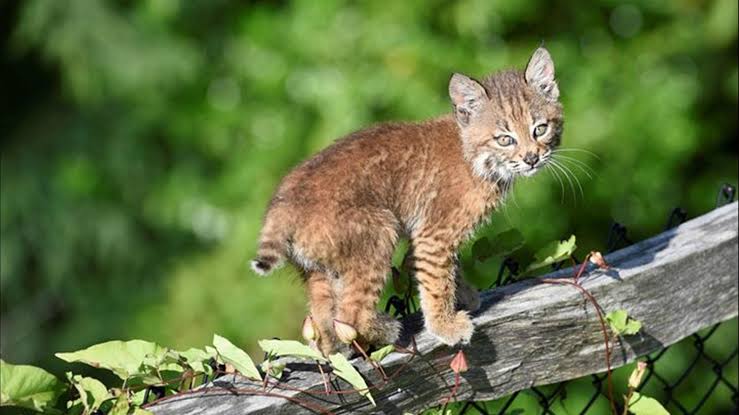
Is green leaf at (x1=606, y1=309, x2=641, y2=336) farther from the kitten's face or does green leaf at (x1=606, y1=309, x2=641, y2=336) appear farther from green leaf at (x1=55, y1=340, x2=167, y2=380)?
green leaf at (x1=55, y1=340, x2=167, y2=380)

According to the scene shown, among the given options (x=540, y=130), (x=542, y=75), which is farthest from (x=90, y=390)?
(x=542, y=75)

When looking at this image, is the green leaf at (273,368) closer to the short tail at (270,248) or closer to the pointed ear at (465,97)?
the short tail at (270,248)

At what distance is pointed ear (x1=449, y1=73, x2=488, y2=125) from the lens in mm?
3373

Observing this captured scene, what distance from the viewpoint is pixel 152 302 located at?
730cm

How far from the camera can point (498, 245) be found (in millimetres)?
3041

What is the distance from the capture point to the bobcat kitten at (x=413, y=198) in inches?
112

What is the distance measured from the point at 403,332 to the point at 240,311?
12.6 ft

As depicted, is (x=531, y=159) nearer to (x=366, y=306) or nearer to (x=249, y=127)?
(x=366, y=306)

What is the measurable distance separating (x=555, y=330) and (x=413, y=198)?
0.53 meters

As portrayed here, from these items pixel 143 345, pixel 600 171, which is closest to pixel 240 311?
pixel 600 171

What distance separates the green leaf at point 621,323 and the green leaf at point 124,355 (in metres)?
1.13

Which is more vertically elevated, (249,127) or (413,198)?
(249,127)

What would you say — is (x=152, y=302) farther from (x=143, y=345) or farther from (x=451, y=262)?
(x=143, y=345)

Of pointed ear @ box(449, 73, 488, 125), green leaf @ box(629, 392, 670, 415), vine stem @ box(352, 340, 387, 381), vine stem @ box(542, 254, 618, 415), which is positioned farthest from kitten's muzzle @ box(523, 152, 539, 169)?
vine stem @ box(352, 340, 387, 381)
